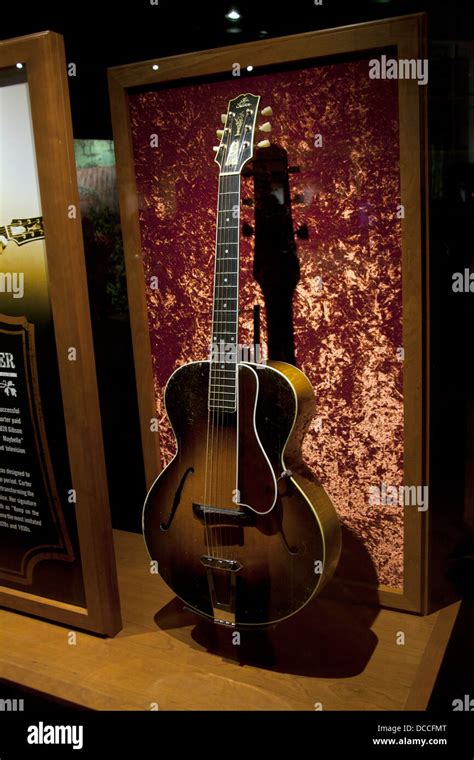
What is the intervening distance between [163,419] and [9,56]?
1.09 meters

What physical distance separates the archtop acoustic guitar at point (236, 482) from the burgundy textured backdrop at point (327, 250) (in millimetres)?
201

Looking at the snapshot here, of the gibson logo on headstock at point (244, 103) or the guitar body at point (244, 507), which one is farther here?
the gibson logo on headstock at point (244, 103)

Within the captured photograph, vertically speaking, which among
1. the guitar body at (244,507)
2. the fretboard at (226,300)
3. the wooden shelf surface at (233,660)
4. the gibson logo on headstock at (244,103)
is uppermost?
the gibson logo on headstock at (244,103)

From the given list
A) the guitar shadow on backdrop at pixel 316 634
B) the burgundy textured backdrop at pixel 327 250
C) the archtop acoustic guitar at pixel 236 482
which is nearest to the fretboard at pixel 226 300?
the archtop acoustic guitar at pixel 236 482

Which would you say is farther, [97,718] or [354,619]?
[354,619]

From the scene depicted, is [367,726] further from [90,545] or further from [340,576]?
[90,545]

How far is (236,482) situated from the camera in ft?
5.42

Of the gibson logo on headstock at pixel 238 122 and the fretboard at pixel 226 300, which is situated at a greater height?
the gibson logo on headstock at pixel 238 122

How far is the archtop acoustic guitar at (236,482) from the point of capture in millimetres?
1587

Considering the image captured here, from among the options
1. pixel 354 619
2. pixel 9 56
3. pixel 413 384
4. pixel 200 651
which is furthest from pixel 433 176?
pixel 200 651

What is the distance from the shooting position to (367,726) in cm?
151

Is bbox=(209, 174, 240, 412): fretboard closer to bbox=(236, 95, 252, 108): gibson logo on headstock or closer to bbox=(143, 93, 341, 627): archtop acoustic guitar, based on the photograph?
bbox=(143, 93, 341, 627): archtop acoustic guitar

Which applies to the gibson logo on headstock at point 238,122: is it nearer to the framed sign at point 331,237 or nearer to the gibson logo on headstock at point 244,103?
the gibson logo on headstock at point 244,103

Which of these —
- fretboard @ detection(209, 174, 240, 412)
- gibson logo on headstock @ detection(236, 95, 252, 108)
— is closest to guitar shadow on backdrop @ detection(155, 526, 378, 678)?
fretboard @ detection(209, 174, 240, 412)
